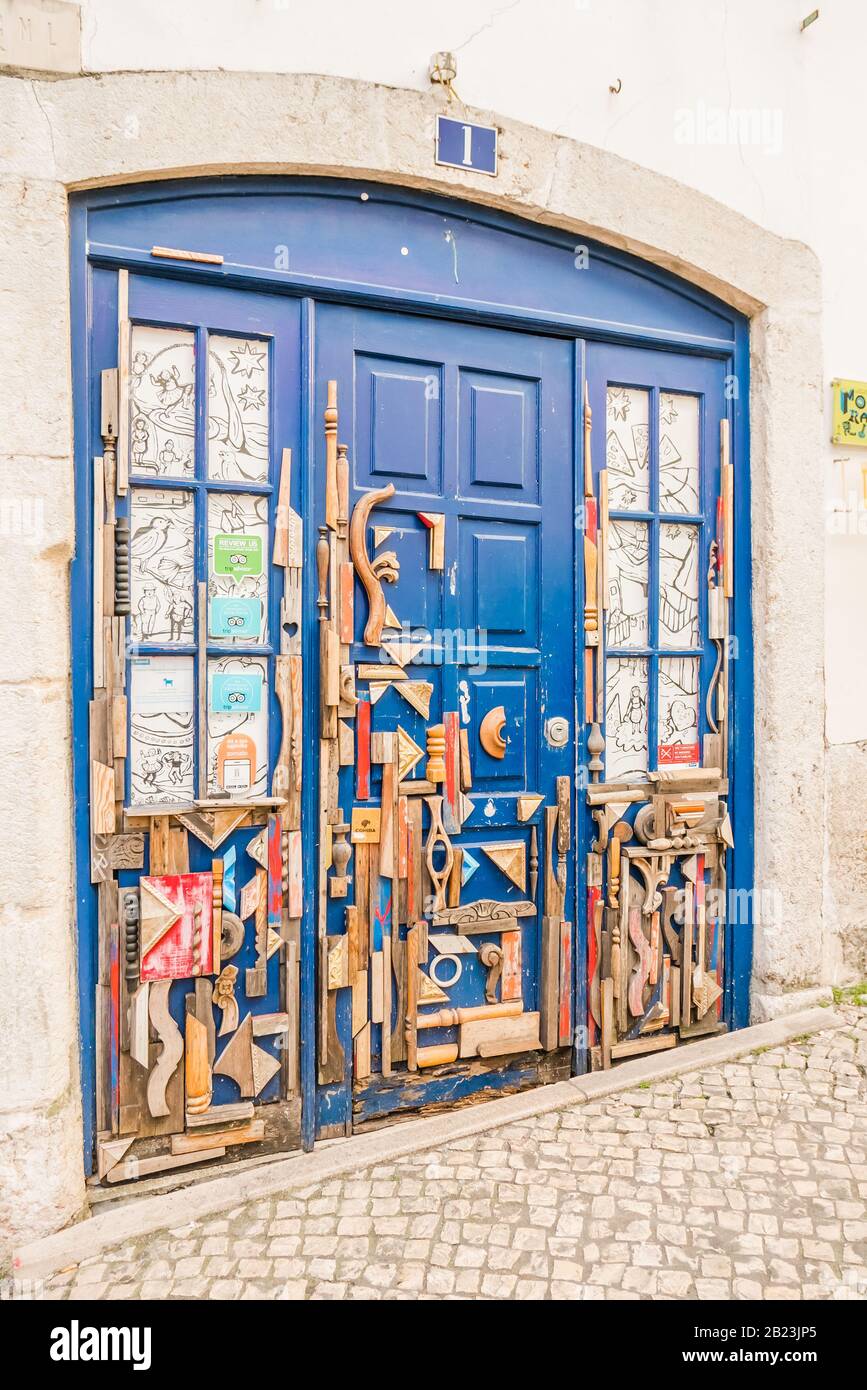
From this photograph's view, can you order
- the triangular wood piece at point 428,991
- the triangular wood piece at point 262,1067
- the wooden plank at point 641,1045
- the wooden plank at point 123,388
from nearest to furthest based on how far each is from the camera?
the wooden plank at point 123,388 → the triangular wood piece at point 262,1067 → the triangular wood piece at point 428,991 → the wooden plank at point 641,1045

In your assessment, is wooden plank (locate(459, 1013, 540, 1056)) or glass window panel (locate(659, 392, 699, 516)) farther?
glass window panel (locate(659, 392, 699, 516))

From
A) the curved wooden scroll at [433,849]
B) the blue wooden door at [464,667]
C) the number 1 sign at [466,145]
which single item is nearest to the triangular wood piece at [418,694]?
the blue wooden door at [464,667]

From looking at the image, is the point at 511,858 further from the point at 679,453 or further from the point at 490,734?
the point at 679,453

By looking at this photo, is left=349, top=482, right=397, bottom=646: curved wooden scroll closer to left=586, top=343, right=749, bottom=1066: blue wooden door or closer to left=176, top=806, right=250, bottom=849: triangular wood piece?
left=176, top=806, right=250, bottom=849: triangular wood piece

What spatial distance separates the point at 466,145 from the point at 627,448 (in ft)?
3.82

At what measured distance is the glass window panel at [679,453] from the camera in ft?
11.2

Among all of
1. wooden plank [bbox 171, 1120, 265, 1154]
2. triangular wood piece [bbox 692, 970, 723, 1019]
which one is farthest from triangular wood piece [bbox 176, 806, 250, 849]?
triangular wood piece [bbox 692, 970, 723, 1019]

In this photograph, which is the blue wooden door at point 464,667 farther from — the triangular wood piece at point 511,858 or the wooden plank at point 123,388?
the wooden plank at point 123,388

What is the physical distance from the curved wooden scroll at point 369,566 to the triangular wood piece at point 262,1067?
1355 mm

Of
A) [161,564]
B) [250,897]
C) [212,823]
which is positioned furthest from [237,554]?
[250,897]

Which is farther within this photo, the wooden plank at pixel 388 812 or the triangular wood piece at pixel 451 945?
the triangular wood piece at pixel 451 945

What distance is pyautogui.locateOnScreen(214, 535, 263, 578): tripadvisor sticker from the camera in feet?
9.04

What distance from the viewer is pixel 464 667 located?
307cm

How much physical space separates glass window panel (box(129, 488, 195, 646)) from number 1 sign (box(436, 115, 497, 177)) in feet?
4.64
